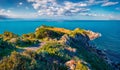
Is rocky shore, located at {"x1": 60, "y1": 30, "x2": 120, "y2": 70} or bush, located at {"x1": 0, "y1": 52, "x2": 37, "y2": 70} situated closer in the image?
bush, located at {"x1": 0, "y1": 52, "x2": 37, "y2": 70}

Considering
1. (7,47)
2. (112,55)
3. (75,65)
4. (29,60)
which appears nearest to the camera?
(29,60)

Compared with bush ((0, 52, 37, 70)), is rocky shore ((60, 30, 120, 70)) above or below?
below

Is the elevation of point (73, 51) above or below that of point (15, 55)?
below

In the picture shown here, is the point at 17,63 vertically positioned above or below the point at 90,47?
above

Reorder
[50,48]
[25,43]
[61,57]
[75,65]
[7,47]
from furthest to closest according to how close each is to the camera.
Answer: [25,43]
[50,48]
[7,47]
[61,57]
[75,65]

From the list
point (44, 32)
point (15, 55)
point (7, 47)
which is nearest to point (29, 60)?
point (15, 55)

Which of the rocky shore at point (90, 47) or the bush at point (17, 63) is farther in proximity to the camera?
the rocky shore at point (90, 47)

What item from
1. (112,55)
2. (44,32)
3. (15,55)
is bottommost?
(112,55)

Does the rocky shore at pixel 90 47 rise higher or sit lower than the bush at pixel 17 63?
lower

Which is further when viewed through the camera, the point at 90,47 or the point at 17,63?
the point at 90,47

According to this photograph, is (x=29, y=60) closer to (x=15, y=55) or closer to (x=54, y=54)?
(x=15, y=55)

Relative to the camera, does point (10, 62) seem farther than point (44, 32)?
No
